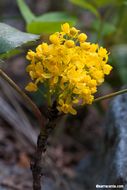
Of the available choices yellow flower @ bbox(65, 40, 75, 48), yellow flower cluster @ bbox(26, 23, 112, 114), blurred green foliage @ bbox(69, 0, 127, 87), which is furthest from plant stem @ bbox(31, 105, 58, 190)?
blurred green foliage @ bbox(69, 0, 127, 87)

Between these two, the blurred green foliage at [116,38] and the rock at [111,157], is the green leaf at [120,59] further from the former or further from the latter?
the rock at [111,157]

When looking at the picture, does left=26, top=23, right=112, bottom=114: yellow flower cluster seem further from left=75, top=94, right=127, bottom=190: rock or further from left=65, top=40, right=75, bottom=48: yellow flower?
left=75, top=94, right=127, bottom=190: rock

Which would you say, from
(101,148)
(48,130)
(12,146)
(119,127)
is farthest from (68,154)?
(48,130)

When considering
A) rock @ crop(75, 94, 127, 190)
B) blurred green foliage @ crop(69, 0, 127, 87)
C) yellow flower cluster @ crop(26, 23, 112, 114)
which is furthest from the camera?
blurred green foliage @ crop(69, 0, 127, 87)

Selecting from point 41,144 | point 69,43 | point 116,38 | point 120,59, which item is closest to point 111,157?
point 41,144

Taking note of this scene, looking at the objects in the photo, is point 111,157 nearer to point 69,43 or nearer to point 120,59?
point 69,43

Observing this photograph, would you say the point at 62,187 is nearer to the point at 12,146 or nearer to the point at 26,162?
the point at 26,162
